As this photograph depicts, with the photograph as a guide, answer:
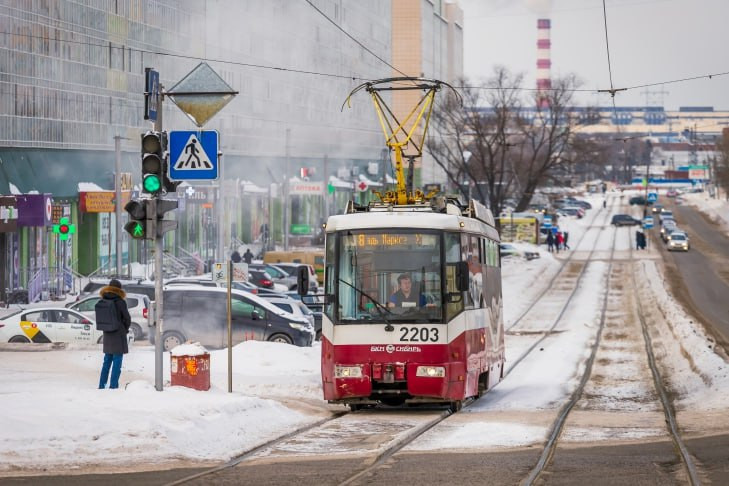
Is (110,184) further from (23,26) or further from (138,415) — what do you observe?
(138,415)

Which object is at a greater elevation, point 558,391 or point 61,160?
point 61,160

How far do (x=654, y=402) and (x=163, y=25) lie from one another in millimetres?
44137

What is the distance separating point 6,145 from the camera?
154ft

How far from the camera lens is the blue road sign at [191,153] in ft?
53.9

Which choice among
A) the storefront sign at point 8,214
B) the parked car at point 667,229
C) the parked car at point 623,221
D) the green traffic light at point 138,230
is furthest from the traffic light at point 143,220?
the parked car at point 623,221

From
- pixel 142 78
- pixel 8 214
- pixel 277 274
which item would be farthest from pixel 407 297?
pixel 142 78

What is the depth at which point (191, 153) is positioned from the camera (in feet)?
54.1

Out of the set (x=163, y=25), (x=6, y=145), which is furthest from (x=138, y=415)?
(x=163, y=25)

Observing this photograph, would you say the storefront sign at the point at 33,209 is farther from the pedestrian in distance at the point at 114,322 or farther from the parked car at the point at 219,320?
the pedestrian in distance at the point at 114,322

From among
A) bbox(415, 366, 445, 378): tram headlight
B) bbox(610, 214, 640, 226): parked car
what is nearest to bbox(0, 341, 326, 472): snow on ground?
bbox(415, 366, 445, 378): tram headlight

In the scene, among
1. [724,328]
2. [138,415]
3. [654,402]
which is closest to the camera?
[138,415]

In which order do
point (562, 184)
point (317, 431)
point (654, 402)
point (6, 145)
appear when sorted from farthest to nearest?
point (562, 184) → point (6, 145) → point (654, 402) → point (317, 431)

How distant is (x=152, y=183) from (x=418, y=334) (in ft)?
13.3

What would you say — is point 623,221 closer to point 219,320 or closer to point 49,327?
point 219,320
